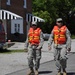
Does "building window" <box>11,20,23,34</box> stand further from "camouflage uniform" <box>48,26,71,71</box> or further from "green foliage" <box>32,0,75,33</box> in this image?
"camouflage uniform" <box>48,26,71,71</box>

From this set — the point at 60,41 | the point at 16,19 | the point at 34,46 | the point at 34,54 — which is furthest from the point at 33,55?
the point at 16,19

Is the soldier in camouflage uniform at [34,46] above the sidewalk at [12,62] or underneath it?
above

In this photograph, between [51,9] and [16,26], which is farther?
[51,9]

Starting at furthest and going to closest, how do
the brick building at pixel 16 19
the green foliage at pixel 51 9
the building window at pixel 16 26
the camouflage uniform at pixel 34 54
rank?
the green foliage at pixel 51 9, the building window at pixel 16 26, the brick building at pixel 16 19, the camouflage uniform at pixel 34 54

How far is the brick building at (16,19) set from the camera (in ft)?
134

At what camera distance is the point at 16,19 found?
141 feet

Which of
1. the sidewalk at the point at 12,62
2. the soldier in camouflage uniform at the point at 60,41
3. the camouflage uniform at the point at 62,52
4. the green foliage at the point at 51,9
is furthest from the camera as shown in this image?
the green foliage at the point at 51,9

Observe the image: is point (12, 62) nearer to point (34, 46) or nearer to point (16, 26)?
point (34, 46)

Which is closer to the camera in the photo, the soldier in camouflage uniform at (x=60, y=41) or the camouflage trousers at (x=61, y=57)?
the camouflage trousers at (x=61, y=57)

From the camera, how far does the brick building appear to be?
40972 mm

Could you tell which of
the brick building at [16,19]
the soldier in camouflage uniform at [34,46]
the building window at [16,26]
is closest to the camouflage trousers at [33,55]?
the soldier in camouflage uniform at [34,46]

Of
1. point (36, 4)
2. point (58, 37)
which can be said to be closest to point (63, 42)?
point (58, 37)

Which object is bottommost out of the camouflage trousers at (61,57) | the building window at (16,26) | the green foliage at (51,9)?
the camouflage trousers at (61,57)

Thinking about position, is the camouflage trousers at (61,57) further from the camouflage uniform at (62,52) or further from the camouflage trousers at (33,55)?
the camouflage trousers at (33,55)
